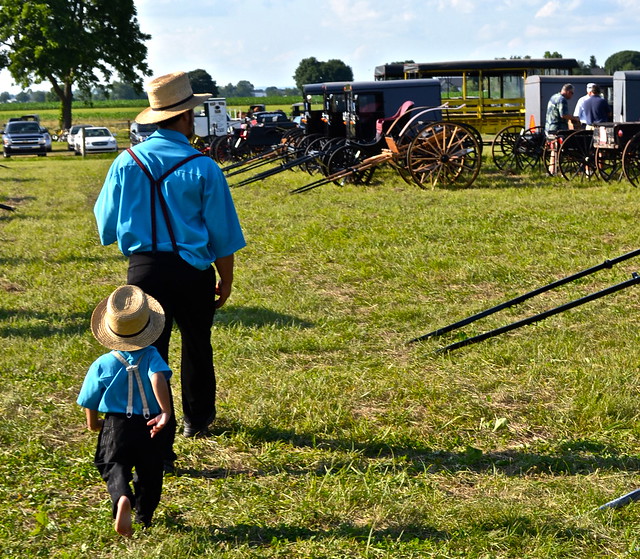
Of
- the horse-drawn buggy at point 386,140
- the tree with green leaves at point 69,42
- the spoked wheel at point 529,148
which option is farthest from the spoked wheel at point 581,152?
the tree with green leaves at point 69,42

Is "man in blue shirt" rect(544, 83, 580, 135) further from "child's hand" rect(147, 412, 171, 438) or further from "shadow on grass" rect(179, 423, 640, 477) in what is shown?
"child's hand" rect(147, 412, 171, 438)

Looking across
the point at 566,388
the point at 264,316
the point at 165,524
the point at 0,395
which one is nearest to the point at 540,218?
the point at 264,316

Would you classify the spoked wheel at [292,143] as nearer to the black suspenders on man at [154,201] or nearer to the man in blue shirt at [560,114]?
the man in blue shirt at [560,114]

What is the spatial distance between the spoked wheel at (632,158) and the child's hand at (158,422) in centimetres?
1250

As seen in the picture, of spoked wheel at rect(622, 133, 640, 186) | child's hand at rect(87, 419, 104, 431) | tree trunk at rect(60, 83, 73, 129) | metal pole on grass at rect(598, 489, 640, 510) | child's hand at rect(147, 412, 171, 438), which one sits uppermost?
tree trunk at rect(60, 83, 73, 129)

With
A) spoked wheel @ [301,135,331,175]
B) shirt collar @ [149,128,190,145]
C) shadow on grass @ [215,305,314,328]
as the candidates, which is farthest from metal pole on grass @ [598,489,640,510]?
spoked wheel @ [301,135,331,175]

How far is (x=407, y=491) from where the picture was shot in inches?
157

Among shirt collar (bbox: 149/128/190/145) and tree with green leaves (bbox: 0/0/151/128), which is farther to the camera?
tree with green leaves (bbox: 0/0/151/128)

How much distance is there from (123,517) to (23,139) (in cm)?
3729

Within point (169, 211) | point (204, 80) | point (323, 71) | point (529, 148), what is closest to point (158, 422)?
point (169, 211)

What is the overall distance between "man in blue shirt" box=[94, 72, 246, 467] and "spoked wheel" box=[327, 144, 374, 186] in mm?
13646

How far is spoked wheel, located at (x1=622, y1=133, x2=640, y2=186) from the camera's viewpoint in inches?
577

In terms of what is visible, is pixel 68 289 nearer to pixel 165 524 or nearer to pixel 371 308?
pixel 371 308

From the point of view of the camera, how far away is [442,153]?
1612 centimetres
